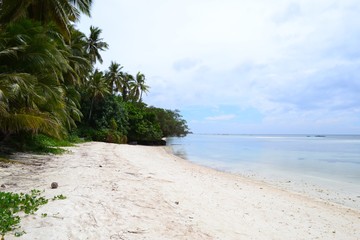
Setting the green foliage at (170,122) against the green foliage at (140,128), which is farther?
the green foliage at (170,122)

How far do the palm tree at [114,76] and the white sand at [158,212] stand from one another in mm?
33355

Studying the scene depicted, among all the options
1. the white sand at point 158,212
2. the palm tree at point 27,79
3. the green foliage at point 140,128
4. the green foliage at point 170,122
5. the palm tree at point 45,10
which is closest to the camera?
the white sand at point 158,212

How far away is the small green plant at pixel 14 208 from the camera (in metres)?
3.72

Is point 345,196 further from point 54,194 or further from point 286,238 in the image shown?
point 54,194

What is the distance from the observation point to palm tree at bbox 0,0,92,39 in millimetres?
11133

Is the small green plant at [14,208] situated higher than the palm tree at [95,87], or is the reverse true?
the palm tree at [95,87]

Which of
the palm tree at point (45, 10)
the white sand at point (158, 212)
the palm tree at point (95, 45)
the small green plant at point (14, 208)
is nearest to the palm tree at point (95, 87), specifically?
the palm tree at point (95, 45)

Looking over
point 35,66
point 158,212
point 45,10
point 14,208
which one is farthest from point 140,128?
point 14,208

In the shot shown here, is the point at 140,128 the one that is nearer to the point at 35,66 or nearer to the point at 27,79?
the point at 35,66

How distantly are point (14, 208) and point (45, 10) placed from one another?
35.1 ft

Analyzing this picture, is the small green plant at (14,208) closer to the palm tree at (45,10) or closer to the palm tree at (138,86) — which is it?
the palm tree at (45,10)

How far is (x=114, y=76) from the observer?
41.3 metres

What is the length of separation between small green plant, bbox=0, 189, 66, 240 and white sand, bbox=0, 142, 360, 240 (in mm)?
119

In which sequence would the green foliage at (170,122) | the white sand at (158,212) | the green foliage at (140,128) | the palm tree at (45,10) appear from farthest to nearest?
the green foliage at (170,122) < the green foliage at (140,128) < the palm tree at (45,10) < the white sand at (158,212)
